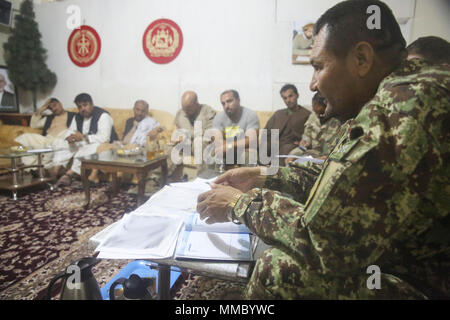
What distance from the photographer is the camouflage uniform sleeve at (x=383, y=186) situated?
46 cm

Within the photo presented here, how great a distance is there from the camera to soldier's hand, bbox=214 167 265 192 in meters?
0.93

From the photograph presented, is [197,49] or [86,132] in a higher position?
[197,49]

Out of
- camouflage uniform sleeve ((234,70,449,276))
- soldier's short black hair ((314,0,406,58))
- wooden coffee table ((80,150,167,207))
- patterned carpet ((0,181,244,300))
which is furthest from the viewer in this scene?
wooden coffee table ((80,150,167,207))

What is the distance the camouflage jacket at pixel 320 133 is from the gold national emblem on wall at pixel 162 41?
2392 mm

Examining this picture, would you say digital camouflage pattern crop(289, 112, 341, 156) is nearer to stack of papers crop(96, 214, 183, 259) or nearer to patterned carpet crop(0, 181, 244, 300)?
patterned carpet crop(0, 181, 244, 300)

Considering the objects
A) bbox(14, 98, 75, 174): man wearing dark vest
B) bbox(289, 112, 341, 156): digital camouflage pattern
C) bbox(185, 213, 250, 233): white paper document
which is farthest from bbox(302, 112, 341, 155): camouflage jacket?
bbox(14, 98, 75, 174): man wearing dark vest

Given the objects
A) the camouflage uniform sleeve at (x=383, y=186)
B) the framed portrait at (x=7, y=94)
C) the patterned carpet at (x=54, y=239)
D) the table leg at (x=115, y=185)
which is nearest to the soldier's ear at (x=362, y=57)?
the camouflage uniform sleeve at (x=383, y=186)

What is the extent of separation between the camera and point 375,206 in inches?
18.1

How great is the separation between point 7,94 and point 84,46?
5.44 feet

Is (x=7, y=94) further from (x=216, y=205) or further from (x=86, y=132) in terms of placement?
(x=216, y=205)

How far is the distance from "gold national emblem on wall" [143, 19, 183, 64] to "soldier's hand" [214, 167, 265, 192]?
11.5 ft

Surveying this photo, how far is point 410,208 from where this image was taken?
460 mm

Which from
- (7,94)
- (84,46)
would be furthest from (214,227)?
(7,94)
